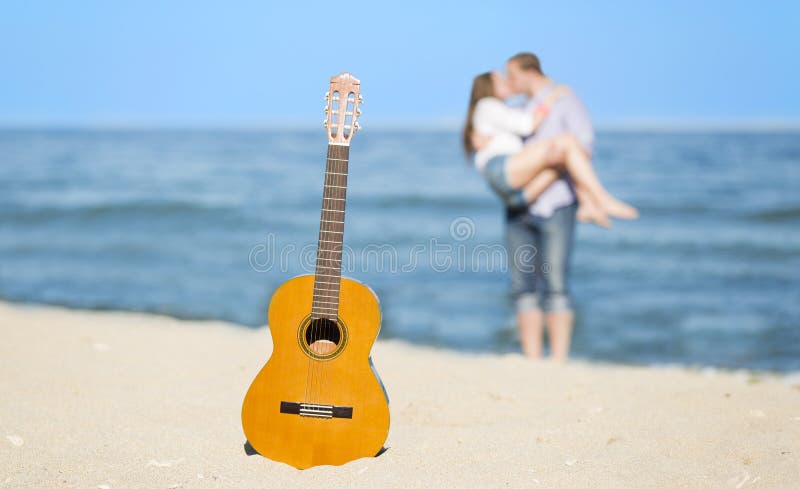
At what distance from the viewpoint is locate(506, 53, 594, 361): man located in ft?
15.3

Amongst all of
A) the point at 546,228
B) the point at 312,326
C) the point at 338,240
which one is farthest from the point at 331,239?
the point at 546,228

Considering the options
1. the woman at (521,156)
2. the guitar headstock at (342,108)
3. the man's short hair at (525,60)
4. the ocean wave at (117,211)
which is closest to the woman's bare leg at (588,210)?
the woman at (521,156)

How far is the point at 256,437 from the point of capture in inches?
116

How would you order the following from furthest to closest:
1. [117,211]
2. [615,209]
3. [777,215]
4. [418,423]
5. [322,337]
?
[117,211]
[777,215]
[615,209]
[418,423]
[322,337]

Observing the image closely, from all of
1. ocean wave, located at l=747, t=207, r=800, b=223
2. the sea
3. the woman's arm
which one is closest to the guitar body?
the woman's arm

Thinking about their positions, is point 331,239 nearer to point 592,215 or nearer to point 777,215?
point 592,215

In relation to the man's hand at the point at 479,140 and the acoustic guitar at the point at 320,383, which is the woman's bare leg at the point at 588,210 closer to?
the man's hand at the point at 479,140

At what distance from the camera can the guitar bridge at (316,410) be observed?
2.90 m

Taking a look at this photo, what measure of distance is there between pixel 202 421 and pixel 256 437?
0.61 metres

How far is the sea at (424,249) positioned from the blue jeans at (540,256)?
1693 mm

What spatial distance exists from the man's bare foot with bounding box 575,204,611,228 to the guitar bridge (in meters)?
2.22

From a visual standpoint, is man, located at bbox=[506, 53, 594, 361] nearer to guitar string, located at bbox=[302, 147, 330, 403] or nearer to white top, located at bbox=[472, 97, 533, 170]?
white top, located at bbox=[472, 97, 533, 170]

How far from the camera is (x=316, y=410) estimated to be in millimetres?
2902

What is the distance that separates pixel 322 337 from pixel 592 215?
221cm
